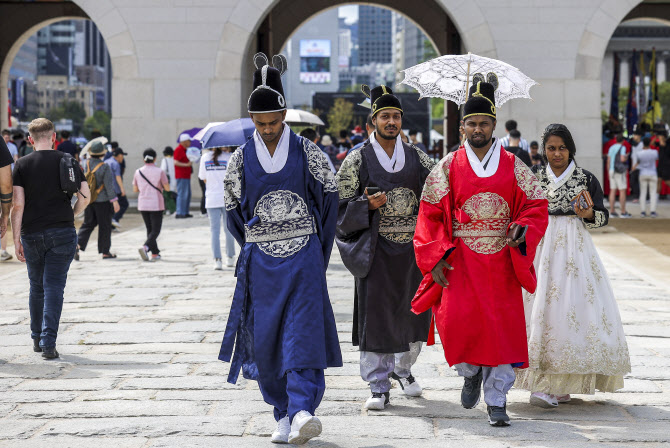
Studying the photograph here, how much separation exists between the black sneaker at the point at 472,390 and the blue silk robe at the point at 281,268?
720 mm

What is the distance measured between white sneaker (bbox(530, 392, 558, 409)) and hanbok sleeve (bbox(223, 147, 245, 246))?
1.78 m

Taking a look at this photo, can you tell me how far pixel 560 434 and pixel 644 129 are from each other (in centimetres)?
1965

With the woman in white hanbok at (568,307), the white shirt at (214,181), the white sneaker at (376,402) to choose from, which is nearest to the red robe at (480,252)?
the woman in white hanbok at (568,307)

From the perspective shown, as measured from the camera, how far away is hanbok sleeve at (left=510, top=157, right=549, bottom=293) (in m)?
4.84

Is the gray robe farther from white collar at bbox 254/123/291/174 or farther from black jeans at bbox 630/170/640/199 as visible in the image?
black jeans at bbox 630/170/640/199

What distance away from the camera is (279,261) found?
182 inches

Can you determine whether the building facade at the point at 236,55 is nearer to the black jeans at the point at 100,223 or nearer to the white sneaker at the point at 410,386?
the black jeans at the point at 100,223

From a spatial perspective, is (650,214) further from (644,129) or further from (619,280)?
(619,280)

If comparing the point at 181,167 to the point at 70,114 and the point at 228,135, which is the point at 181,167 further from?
the point at 70,114

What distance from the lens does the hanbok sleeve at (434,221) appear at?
4.88 metres

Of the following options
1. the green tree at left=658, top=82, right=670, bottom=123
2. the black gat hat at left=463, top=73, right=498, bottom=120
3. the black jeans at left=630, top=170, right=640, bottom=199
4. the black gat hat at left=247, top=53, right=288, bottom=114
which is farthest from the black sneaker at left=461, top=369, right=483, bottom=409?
the green tree at left=658, top=82, right=670, bottom=123

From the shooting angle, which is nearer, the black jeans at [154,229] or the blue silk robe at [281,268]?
the blue silk robe at [281,268]

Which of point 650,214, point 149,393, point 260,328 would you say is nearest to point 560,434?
point 260,328

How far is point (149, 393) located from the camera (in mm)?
5473
